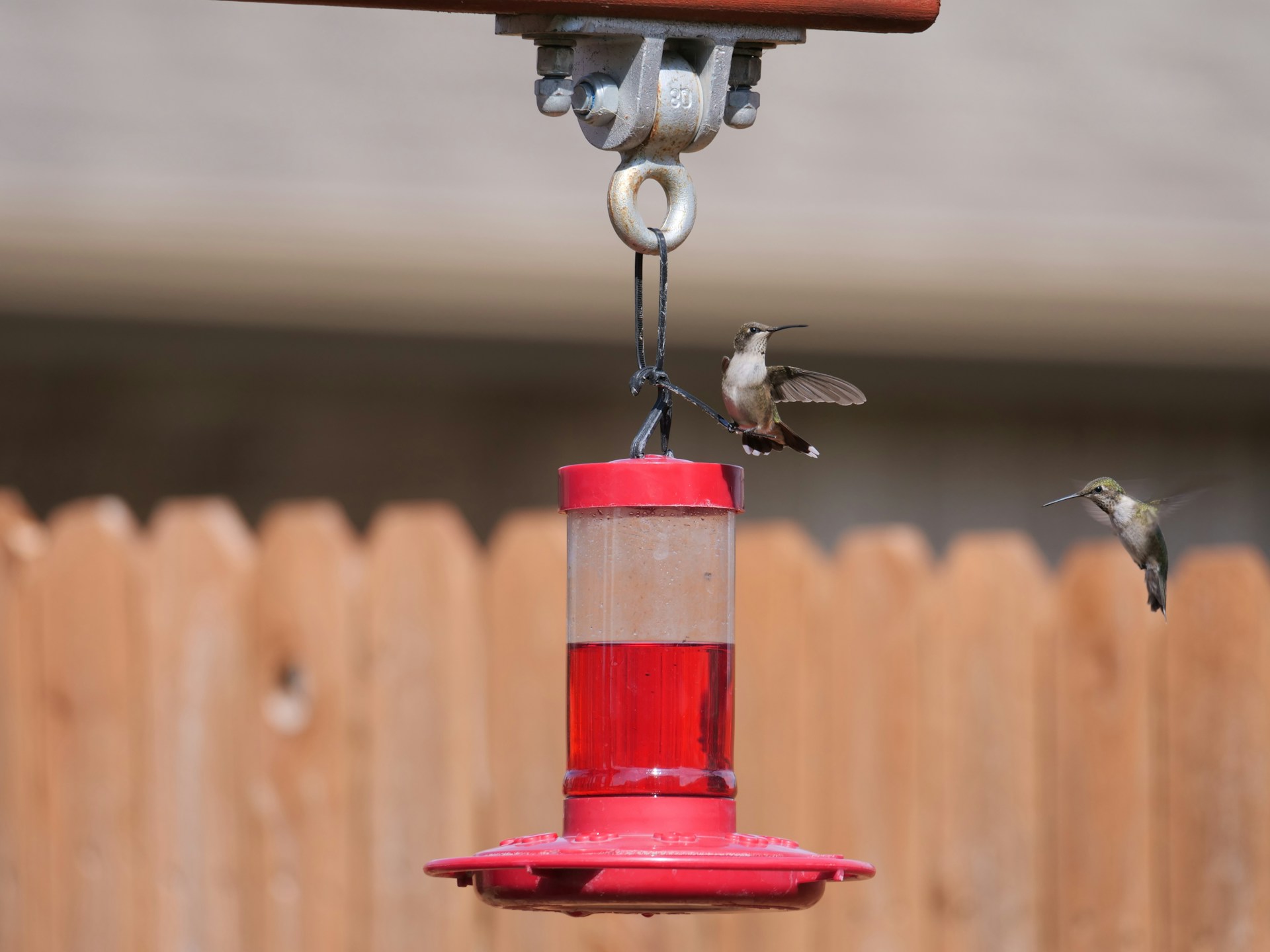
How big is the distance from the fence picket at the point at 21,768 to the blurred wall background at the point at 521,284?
6.35 ft

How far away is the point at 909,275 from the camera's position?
21.5 feet

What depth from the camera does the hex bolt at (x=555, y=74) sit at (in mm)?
2629

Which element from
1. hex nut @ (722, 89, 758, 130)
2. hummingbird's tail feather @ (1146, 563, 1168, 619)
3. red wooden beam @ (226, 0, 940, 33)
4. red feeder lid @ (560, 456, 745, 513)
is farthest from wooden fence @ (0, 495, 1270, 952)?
red wooden beam @ (226, 0, 940, 33)

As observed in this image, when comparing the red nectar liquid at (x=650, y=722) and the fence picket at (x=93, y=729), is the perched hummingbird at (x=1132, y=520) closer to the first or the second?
the red nectar liquid at (x=650, y=722)

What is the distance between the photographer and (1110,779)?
14.5ft

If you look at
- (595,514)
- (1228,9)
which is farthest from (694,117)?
(1228,9)

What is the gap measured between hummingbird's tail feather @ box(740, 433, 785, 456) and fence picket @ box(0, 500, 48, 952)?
2.21m

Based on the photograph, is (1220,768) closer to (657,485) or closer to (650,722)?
(650,722)

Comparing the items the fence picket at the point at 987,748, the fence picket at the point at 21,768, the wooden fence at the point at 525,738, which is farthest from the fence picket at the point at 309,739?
the fence picket at the point at 987,748

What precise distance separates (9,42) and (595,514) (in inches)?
193

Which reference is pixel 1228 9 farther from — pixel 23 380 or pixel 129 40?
pixel 23 380

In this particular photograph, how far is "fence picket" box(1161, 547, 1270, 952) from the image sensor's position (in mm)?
4422

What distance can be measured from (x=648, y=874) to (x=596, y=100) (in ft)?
3.37

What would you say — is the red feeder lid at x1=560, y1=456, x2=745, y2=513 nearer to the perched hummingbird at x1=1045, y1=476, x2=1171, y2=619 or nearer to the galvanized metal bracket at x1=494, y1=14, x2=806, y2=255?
the galvanized metal bracket at x1=494, y1=14, x2=806, y2=255
